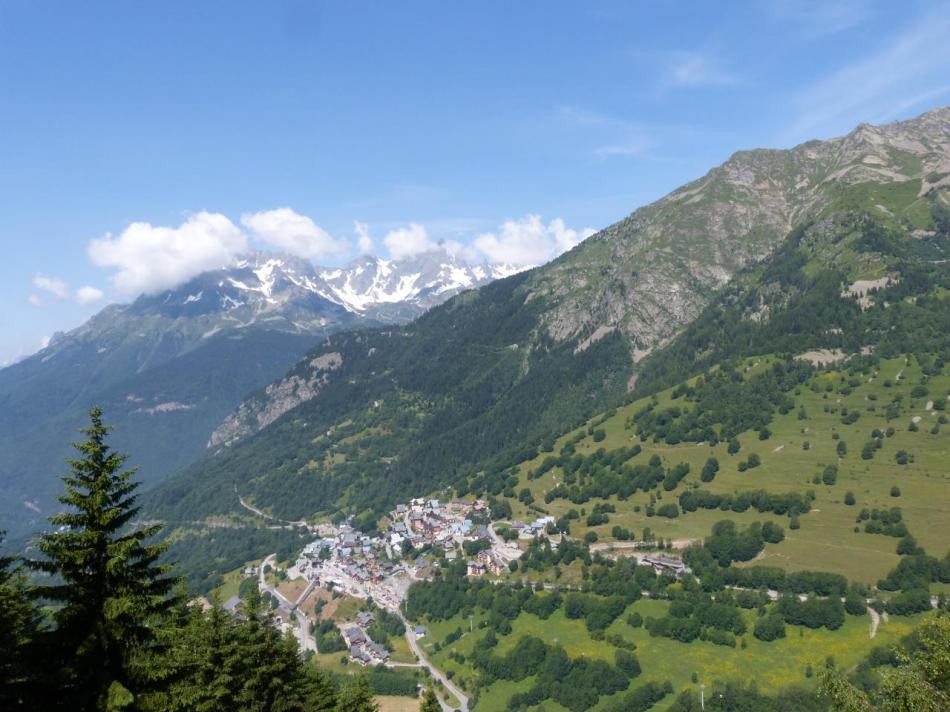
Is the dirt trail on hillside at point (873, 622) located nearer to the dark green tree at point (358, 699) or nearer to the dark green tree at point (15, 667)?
the dark green tree at point (358, 699)

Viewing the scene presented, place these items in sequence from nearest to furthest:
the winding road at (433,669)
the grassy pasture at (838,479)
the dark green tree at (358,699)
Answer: the dark green tree at (358,699) < the winding road at (433,669) < the grassy pasture at (838,479)

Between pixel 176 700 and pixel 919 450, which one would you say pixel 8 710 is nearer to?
pixel 176 700

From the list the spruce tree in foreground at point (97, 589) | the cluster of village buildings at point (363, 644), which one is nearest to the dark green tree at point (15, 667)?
the spruce tree in foreground at point (97, 589)

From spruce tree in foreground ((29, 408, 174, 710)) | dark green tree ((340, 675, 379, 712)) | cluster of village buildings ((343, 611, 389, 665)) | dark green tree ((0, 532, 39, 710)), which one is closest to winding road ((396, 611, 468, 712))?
cluster of village buildings ((343, 611, 389, 665))

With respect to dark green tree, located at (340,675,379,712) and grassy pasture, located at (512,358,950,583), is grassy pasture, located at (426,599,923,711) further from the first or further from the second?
dark green tree, located at (340,675,379,712)

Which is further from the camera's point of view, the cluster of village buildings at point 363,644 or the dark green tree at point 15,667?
the cluster of village buildings at point 363,644

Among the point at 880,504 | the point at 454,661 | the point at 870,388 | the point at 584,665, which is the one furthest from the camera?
the point at 870,388

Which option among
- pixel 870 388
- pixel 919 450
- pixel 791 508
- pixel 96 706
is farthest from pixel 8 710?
pixel 870 388

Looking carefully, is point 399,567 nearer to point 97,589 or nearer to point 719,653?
point 719,653
